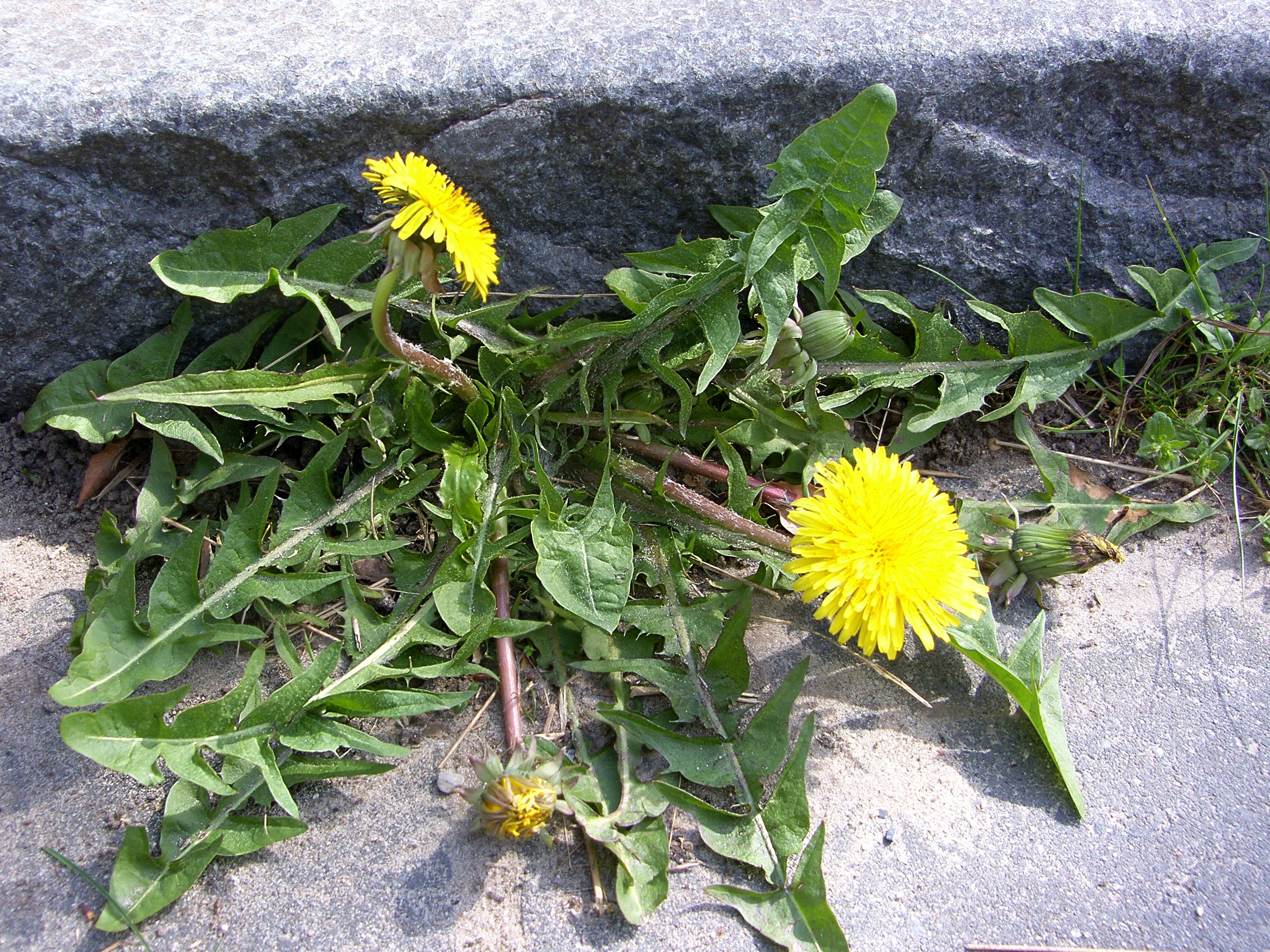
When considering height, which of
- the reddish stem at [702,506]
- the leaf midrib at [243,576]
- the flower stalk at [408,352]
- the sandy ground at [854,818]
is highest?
the flower stalk at [408,352]

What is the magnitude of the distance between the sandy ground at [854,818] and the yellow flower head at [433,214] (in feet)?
3.21

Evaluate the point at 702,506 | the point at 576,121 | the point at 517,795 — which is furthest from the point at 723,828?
the point at 576,121

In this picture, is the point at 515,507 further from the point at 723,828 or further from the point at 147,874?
the point at 147,874

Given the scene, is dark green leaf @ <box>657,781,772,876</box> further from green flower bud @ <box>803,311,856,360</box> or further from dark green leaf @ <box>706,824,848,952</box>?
green flower bud @ <box>803,311,856,360</box>

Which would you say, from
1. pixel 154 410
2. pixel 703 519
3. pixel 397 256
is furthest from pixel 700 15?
pixel 154 410

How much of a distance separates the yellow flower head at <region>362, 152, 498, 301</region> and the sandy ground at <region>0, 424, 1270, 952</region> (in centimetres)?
98

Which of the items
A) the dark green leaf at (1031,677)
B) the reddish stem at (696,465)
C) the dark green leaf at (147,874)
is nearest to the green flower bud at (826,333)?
the reddish stem at (696,465)

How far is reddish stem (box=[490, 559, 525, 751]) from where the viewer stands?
178 centimetres

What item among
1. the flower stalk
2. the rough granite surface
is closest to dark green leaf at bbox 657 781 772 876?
the flower stalk

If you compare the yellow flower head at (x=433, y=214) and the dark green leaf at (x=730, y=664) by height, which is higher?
the yellow flower head at (x=433, y=214)

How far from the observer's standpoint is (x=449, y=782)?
5.75 feet

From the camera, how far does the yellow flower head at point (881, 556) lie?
5.34ft

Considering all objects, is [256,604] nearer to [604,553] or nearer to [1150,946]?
[604,553]

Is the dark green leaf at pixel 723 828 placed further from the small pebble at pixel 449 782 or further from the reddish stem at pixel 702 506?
the reddish stem at pixel 702 506
